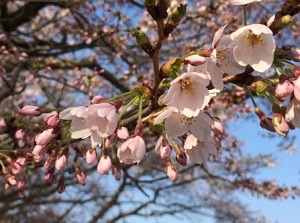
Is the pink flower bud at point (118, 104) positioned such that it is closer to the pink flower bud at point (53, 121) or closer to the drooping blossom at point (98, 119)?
the drooping blossom at point (98, 119)

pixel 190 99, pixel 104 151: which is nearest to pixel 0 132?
pixel 104 151

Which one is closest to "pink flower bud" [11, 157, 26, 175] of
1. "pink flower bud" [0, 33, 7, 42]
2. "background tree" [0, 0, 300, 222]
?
"background tree" [0, 0, 300, 222]

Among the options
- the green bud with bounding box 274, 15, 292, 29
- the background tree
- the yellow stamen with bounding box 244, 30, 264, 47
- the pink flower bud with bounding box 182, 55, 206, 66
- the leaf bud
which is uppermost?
the green bud with bounding box 274, 15, 292, 29

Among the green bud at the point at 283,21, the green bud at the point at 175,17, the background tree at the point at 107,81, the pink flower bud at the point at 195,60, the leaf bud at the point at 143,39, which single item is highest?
the green bud at the point at 175,17

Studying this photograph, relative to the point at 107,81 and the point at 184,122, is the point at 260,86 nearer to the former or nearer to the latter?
the point at 184,122

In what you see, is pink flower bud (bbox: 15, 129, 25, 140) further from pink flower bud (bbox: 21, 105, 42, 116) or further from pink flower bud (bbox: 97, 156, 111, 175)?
pink flower bud (bbox: 97, 156, 111, 175)

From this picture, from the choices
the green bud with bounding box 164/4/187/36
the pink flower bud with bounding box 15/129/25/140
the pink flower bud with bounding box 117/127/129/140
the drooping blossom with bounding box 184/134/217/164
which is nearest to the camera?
the green bud with bounding box 164/4/187/36

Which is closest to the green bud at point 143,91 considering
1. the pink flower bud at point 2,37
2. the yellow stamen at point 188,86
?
the yellow stamen at point 188,86
